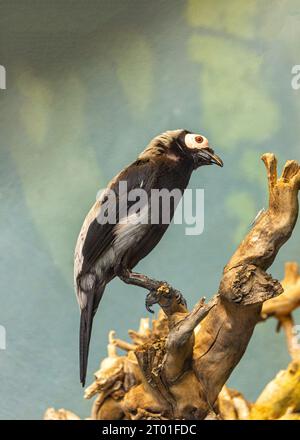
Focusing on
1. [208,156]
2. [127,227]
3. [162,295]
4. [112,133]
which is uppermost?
[112,133]

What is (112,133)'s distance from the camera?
11.2ft

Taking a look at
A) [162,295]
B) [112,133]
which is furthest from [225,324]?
[112,133]

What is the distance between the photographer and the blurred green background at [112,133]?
11.1 feet

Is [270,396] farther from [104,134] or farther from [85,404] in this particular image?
[104,134]

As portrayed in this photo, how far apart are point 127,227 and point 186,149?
28 cm

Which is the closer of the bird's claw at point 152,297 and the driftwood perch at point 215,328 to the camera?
the driftwood perch at point 215,328

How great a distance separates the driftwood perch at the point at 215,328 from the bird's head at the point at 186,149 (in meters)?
0.19

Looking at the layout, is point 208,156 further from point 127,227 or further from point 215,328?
point 215,328

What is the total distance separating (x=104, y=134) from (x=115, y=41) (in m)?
0.47

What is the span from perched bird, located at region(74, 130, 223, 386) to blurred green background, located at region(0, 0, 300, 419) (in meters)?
1.43

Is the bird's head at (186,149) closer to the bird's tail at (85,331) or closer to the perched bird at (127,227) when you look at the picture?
the perched bird at (127,227)

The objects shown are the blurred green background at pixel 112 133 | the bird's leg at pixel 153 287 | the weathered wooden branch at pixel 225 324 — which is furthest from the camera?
the blurred green background at pixel 112 133

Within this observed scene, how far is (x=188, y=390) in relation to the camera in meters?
1.86

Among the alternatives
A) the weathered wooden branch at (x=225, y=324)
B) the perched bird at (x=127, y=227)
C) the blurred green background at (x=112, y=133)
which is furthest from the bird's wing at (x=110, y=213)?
the blurred green background at (x=112, y=133)
